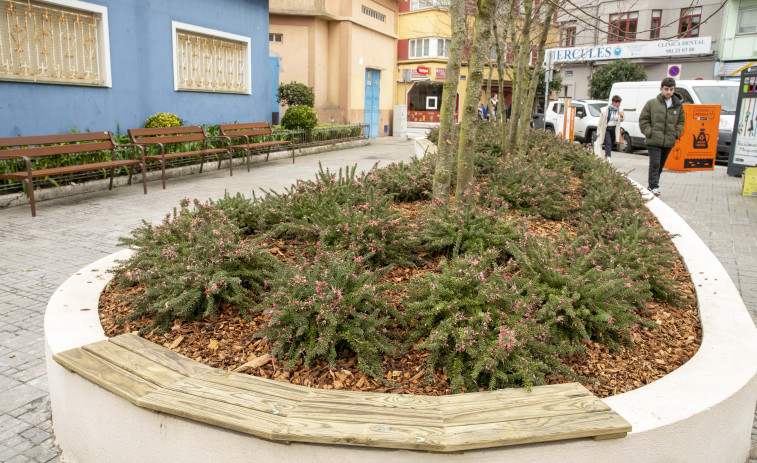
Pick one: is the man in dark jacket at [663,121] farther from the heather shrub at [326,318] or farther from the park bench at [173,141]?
the heather shrub at [326,318]

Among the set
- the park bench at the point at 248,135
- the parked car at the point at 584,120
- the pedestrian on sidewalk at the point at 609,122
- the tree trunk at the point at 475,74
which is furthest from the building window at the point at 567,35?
the tree trunk at the point at 475,74

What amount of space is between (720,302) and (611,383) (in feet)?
4.83

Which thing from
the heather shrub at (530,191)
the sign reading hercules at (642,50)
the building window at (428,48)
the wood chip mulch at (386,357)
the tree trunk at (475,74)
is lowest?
the wood chip mulch at (386,357)

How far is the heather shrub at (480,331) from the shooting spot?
2.80m

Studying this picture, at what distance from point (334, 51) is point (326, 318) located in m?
21.4

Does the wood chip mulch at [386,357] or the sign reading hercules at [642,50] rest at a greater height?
the sign reading hercules at [642,50]

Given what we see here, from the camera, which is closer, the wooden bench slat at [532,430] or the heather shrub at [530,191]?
the wooden bench slat at [532,430]

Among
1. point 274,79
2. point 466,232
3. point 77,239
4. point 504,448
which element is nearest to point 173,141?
point 77,239

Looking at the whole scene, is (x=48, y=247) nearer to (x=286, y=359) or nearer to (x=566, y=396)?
(x=286, y=359)

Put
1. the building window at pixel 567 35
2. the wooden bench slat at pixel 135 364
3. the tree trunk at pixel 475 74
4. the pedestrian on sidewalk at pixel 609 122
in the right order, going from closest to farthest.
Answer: the wooden bench slat at pixel 135 364 → the tree trunk at pixel 475 74 → the building window at pixel 567 35 → the pedestrian on sidewalk at pixel 609 122

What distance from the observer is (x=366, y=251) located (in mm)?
4156

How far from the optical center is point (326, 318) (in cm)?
299

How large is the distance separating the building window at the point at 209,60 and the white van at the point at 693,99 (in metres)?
10.8

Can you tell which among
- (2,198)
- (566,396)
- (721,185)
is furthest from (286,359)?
(721,185)
